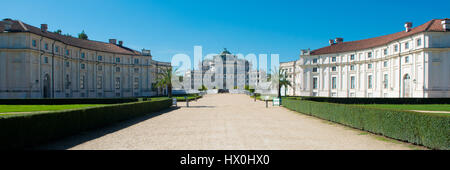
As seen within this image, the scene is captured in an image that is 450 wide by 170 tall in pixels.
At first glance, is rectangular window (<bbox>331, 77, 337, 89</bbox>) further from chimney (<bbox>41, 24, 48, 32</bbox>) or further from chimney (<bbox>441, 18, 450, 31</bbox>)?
chimney (<bbox>41, 24, 48, 32</bbox>)

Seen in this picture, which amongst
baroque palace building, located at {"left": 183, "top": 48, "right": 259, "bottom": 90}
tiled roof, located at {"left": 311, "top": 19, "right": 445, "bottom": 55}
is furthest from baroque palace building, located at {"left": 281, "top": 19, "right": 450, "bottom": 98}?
baroque palace building, located at {"left": 183, "top": 48, "right": 259, "bottom": 90}

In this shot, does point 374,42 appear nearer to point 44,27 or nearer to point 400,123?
point 400,123

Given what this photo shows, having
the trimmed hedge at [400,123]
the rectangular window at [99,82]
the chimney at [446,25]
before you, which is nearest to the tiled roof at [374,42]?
the chimney at [446,25]

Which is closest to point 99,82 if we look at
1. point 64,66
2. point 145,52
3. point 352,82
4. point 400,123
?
point 64,66

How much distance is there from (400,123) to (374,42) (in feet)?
166

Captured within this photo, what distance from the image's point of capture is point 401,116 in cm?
1009

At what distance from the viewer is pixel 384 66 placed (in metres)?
48.4

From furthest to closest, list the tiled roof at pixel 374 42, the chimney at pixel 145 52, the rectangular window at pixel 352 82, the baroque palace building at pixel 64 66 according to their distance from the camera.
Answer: the chimney at pixel 145 52, the rectangular window at pixel 352 82, the tiled roof at pixel 374 42, the baroque palace building at pixel 64 66

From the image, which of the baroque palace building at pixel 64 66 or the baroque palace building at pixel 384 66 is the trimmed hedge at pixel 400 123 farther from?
the baroque palace building at pixel 64 66

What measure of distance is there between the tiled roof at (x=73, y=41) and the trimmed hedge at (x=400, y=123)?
144ft

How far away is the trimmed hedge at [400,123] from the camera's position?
26.7ft

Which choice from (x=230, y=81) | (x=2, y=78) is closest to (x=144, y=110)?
(x=2, y=78)

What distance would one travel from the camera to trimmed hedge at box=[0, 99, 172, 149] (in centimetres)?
817
